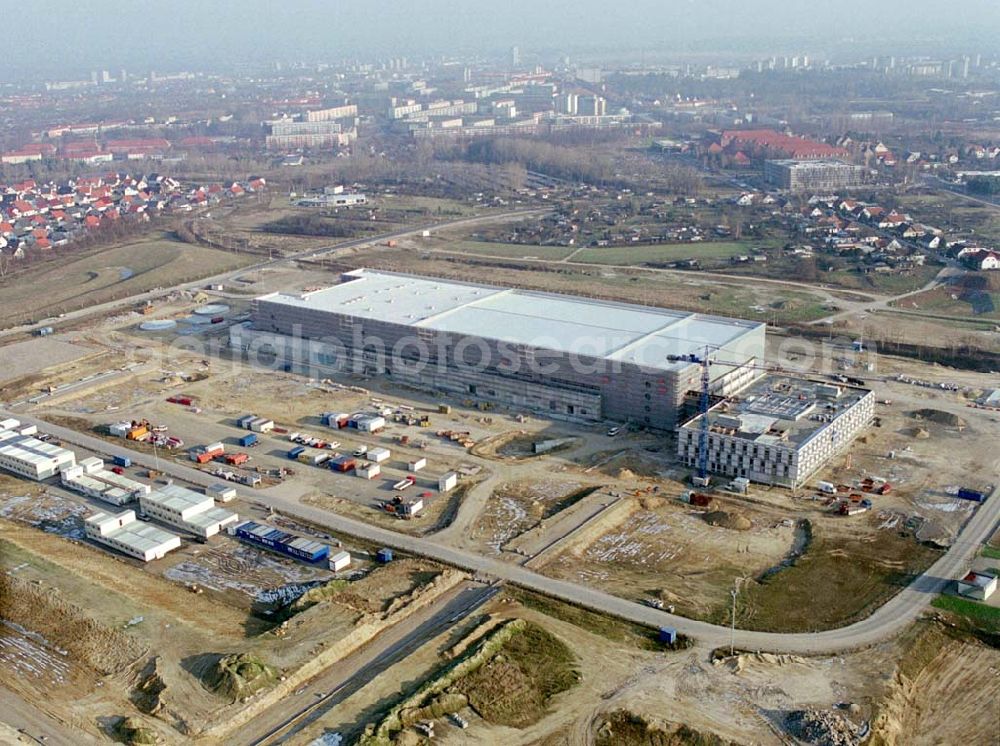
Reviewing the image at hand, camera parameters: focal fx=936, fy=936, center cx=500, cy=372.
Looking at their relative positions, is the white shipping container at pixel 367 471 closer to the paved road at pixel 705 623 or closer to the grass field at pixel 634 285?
the paved road at pixel 705 623

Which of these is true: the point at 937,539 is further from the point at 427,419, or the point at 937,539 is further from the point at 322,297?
the point at 322,297

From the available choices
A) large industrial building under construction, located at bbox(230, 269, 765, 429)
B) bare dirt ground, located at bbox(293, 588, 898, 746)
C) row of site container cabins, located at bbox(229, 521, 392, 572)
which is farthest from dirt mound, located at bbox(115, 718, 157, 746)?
large industrial building under construction, located at bbox(230, 269, 765, 429)

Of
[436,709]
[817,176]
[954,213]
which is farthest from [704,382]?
[817,176]

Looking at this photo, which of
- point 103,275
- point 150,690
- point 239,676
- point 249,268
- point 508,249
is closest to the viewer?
point 239,676

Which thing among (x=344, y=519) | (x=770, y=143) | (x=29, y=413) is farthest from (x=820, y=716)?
(x=770, y=143)

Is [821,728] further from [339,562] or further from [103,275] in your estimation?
[103,275]

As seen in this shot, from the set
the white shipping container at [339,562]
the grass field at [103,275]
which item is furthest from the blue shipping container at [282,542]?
the grass field at [103,275]

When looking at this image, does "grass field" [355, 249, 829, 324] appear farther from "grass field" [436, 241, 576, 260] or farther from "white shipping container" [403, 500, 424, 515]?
"white shipping container" [403, 500, 424, 515]
